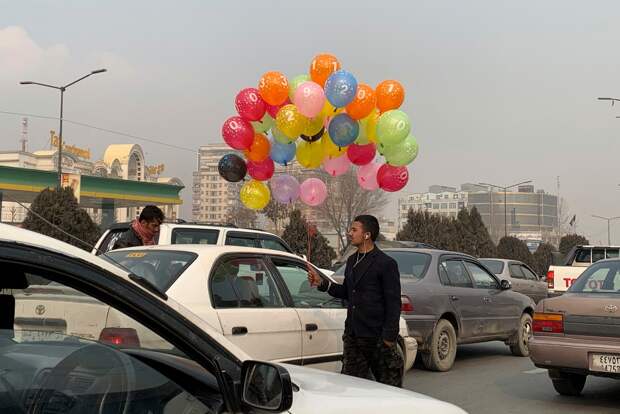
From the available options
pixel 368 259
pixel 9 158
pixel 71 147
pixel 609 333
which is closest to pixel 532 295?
pixel 609 333

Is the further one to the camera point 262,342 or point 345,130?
point 345,130

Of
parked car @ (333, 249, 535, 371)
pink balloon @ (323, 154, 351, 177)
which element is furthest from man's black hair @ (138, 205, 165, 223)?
pink balloon @ (323, 154, 351, 177)

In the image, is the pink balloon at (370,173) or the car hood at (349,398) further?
the pink balloon at (370,173)

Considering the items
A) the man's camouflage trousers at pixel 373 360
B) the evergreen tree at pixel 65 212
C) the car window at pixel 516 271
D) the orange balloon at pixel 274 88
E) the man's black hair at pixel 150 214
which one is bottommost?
the man's camouflage trousers at pixel 373 360

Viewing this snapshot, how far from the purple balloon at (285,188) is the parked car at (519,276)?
572 cm

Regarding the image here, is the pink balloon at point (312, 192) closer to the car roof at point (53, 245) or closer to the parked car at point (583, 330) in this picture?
the parked car at point (583, 330)

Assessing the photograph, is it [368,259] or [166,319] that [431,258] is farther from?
[166,319]

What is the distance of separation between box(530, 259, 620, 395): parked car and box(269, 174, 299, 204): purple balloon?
318 inches

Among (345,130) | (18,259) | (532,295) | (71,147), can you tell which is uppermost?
(71,147)

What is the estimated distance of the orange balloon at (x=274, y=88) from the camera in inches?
543

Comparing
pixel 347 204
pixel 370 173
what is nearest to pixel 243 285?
pixel 370 173

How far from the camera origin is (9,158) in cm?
10631

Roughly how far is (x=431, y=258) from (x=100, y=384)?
311 inches

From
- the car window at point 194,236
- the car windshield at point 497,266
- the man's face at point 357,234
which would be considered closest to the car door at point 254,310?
the man's face at point 357,234
